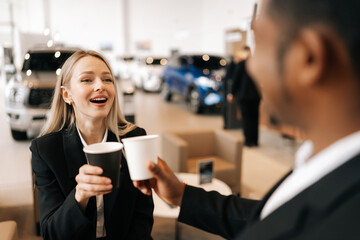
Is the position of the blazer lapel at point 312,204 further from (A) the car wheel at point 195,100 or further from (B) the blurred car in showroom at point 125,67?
(B) the blurred car in showroom at point 125,67

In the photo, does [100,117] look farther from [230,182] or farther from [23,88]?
[23,88]

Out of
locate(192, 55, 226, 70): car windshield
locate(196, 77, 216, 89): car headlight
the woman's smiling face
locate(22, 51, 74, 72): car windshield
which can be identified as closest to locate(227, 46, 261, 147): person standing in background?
locate(196, 77, 216, 89): car headlight

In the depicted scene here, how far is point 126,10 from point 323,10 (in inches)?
697

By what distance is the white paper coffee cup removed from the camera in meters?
0.87

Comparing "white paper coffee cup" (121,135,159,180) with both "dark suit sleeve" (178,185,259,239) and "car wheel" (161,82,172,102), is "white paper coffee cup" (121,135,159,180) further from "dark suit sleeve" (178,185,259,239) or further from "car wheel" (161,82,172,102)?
"car wheel" (161,82,172,102)

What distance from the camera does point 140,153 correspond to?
0.88 m

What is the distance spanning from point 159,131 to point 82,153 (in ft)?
17.2

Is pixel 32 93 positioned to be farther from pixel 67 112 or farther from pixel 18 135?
pixel 67 112

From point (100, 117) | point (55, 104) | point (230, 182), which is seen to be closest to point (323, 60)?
point (100, 117)

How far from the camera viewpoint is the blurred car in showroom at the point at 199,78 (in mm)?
7930

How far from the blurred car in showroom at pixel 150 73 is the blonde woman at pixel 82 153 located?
35.9 ft

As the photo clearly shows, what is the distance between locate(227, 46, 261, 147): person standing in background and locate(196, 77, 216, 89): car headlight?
2191 millimetres

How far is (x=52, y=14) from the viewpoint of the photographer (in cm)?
1542

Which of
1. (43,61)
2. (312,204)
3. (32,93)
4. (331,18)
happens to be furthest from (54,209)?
(32,93)
